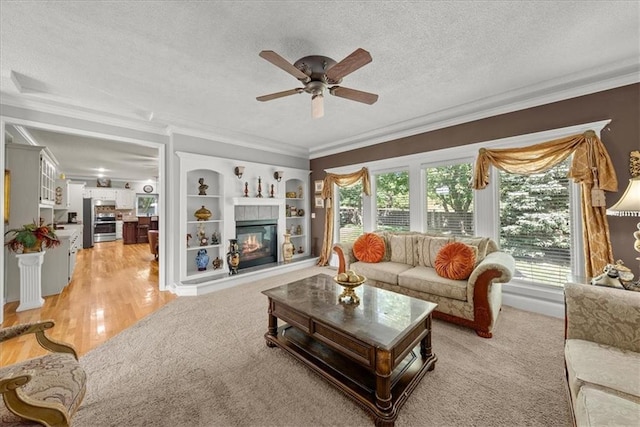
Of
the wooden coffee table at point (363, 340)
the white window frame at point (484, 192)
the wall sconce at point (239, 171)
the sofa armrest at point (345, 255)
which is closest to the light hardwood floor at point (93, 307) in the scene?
the wooden coffee table at point (363, 340)

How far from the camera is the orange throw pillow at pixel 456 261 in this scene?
9.08ft

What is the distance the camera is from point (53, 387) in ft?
3.95

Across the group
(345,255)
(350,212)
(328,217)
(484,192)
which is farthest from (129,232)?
(484,192)

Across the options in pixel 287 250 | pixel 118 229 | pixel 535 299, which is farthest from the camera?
pixel 118 229

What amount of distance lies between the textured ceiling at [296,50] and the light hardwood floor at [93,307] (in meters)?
2.64

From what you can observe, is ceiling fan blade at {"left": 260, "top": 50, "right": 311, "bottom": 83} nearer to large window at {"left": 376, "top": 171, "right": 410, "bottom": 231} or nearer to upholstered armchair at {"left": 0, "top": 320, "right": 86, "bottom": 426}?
upholstered armchair at {"left": 0, "top": 320, "right": 86, "bottom": 426}

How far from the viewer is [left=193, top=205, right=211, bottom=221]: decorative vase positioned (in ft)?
14.2

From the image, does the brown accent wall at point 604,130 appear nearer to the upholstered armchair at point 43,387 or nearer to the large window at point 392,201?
the large window at point 392,201

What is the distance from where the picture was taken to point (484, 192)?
3.47 m

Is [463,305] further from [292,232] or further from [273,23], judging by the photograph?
[292,232]

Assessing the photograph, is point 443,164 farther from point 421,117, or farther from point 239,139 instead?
point 239,139

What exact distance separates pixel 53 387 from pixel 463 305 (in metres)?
3.13

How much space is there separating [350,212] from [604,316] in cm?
405

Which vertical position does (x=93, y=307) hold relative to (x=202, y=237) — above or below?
Result: below
